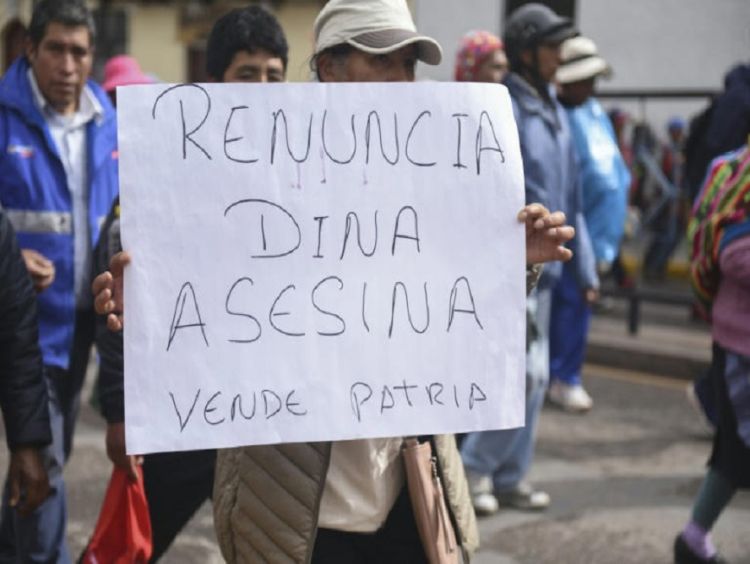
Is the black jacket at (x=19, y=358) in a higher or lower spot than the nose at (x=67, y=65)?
lower

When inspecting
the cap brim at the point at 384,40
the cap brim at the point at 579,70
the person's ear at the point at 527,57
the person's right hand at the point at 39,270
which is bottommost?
the person's right hand at the point at 39,270

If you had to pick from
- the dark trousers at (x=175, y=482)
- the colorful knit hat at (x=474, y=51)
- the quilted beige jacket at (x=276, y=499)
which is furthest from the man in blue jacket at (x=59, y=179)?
the colorful knit hat at (x=474, y=51)

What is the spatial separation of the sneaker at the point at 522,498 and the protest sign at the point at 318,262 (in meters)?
2.96

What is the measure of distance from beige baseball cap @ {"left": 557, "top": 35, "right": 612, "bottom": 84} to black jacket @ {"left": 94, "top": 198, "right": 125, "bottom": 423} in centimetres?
417

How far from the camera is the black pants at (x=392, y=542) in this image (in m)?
2.45

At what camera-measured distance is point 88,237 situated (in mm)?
3656

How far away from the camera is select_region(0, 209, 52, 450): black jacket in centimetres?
282

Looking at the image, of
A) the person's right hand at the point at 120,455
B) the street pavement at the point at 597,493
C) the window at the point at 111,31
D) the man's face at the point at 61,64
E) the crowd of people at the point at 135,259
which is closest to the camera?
the crowd of people at the point at 135,259

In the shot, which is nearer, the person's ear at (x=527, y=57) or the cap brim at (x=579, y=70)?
the person's ear at (x=527, y=57)

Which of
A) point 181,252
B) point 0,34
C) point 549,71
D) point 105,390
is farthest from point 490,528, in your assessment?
point 0,34

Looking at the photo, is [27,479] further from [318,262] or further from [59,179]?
[318,262]

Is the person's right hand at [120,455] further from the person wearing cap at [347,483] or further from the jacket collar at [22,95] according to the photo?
the jacket collar at [22,95]

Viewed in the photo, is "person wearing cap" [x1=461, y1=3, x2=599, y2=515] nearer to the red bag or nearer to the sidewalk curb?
the red bag

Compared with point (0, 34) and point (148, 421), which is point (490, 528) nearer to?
point (148, 421)
